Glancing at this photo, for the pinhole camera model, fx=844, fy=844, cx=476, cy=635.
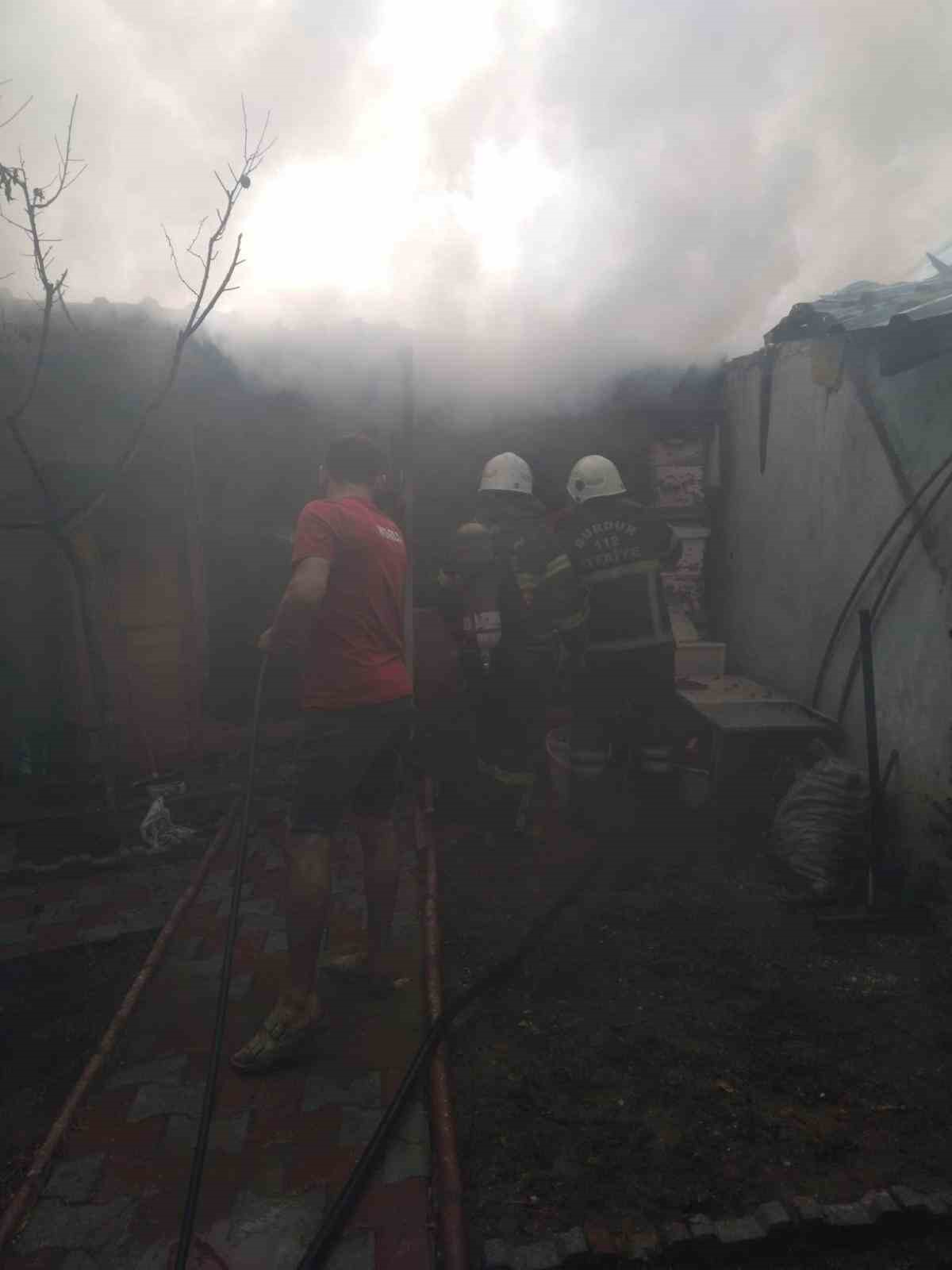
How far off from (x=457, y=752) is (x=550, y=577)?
1762 millimetres

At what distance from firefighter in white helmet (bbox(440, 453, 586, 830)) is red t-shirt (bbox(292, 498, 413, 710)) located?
76.7 inches

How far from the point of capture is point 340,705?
3.12 m

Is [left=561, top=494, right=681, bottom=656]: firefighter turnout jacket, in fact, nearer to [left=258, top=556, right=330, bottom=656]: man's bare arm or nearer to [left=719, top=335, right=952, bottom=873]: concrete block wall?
[left=719, top=335, right=952, bottom=873]: concrete block wall

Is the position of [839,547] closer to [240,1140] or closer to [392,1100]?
[392,1100]

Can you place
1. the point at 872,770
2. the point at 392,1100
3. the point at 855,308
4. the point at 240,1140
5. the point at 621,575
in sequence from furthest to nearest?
the point at 621,575
the point at 855,308
the point at 872,770
the point at 392,1100
the point at 240,1140

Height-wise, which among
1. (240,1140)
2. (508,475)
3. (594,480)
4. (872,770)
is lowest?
(240,1140)

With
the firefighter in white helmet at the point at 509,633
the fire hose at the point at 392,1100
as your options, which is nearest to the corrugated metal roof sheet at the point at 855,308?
the firefighter in white helmet at the point at 509,633

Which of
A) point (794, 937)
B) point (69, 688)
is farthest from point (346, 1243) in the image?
point (69, 688)

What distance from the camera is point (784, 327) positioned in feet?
15.9

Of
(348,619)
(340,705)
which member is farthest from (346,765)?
(348,619)

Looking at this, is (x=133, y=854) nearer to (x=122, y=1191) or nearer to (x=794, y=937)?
(x=122, y=1191)

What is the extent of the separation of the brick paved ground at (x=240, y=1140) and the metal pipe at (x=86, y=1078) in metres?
0.04

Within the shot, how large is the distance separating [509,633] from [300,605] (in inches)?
96.0

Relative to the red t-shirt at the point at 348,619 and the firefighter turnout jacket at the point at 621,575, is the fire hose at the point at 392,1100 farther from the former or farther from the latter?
the firefighter turnout jacket at the point at 621,575
